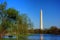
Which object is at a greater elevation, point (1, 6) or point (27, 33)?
point (1, 6)

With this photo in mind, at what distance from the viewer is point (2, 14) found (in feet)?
29.0

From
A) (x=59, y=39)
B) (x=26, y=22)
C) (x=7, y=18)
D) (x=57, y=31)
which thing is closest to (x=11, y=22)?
(x=7, y=18)

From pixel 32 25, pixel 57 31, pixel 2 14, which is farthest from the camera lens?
pixel 32 25

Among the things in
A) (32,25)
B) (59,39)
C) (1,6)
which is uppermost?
(1,6)

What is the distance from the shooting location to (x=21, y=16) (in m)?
9.36

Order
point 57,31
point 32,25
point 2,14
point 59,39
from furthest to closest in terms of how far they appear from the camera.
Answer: point 59,39 → point 32,25 → point 2,14 → point 57,31

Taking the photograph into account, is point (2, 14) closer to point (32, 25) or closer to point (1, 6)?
point (1, 6)

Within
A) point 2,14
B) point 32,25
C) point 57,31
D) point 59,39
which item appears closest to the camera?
point 57,31

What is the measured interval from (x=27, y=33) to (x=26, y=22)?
0.47m

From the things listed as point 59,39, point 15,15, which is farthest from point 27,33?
point 59,39

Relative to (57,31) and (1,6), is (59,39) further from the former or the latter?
Answer: (1,6)

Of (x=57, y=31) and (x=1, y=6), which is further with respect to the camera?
(x=1, y=6)

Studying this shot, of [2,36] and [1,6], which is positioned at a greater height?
[1,6]

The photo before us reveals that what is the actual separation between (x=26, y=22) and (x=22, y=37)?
31.0 inches
